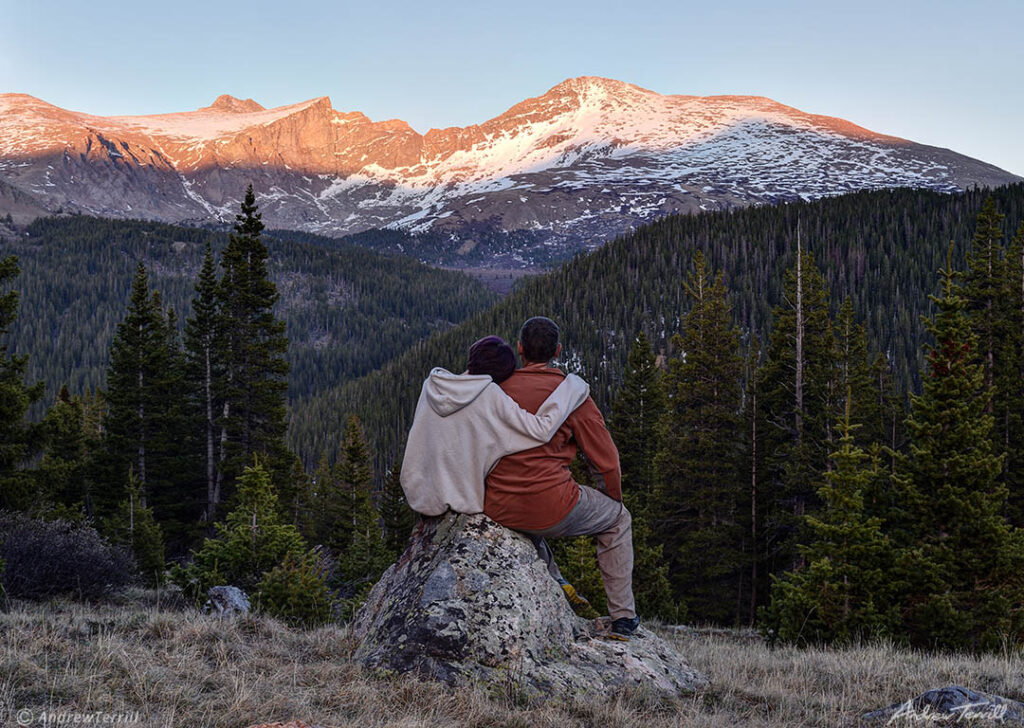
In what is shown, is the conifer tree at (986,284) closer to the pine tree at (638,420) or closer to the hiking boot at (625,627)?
the pine tree at (638,420)

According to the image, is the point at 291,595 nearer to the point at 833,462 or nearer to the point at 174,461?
the point at 833,462

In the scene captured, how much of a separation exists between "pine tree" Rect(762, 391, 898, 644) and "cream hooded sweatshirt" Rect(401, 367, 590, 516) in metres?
10.2

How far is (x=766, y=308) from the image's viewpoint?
153 m

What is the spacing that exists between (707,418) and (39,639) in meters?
27.3

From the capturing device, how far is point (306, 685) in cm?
543

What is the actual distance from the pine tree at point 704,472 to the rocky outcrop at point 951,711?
22812 mm

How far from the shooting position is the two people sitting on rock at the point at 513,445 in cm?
628

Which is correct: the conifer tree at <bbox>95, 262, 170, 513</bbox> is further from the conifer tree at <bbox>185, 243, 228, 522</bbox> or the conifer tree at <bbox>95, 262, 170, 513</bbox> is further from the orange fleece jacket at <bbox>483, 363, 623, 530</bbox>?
the orange fleece jacket at <bbox>483, 363, 623, 530</bbox>

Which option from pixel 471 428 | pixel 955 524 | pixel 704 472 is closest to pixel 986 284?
pixel 704 472

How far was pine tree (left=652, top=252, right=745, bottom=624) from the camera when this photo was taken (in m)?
28.3

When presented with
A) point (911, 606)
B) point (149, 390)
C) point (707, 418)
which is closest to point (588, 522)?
point (911, 606)

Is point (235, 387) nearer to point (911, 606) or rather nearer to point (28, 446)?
point (28, 446)

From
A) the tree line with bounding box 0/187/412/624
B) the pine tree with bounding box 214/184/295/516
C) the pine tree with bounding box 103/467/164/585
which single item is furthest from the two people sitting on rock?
the pine tree with bounding box 214/184/295/516

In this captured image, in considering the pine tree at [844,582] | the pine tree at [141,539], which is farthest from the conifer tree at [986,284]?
the pine tree at [141,539]
